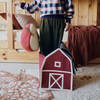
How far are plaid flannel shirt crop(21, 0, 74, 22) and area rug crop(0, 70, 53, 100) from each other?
24.9 inches

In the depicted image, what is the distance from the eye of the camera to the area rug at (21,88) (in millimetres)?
1215

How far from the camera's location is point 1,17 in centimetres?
217

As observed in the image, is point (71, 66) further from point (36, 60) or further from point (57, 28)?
point (36, 60)

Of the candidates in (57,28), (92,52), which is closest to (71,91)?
(57,28)

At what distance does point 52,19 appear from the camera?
136 cm

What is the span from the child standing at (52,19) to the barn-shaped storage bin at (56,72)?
13 centimetres

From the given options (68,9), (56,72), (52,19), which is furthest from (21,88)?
(68,9)

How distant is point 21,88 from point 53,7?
0.73 metres

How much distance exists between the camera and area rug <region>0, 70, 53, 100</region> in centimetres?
121

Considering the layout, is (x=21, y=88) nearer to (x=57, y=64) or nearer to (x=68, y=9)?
(x=57, y=64)

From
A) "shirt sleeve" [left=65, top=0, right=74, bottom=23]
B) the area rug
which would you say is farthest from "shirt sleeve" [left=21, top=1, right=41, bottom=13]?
the area rug

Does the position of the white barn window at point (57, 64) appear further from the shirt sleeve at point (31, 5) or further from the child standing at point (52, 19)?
the shirt sleeve at point (31, 5)

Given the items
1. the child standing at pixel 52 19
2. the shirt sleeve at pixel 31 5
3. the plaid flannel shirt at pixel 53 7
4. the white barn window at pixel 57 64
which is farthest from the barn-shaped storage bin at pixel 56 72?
the shirt sleeve at pixel 31 5

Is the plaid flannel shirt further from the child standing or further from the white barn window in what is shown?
the white barn window
